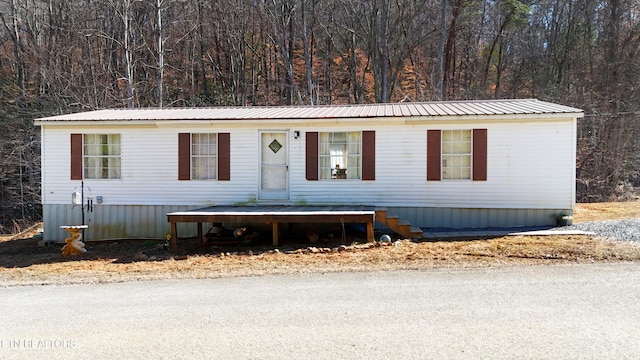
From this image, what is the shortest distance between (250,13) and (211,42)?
2941 millimetres

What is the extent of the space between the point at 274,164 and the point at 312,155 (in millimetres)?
952

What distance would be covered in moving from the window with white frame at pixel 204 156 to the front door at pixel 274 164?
1.18 meters

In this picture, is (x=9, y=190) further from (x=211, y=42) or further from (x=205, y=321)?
(x=205, y=321)

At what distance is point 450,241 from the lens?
9.40 meters

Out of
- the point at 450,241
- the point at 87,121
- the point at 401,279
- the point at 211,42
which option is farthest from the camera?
the point at 211,42

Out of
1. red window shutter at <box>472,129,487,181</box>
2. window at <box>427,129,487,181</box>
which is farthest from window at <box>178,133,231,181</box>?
red window shutter at <box>472,129,487,181</box>

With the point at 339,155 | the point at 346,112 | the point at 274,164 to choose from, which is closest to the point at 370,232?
the point at 339,155

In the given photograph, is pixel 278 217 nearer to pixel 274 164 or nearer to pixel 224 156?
pixel 274 164

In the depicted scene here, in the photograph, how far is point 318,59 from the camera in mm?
26203

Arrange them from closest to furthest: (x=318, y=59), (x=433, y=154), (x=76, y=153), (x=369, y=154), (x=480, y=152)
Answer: (x=480, y=152) → (x=433, y=154) → (x=369, y=154) → (x=76, y=153) → (x=318, y=59)

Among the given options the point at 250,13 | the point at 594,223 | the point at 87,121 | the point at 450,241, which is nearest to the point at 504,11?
the point at 250,13

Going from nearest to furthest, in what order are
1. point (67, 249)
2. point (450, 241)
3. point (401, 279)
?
point (401, 279)
point (450, 241)
point (67, 249)

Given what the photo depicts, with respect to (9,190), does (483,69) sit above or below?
above

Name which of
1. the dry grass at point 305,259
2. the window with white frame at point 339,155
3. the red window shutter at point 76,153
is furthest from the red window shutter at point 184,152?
the window with white frame at point 339,155
